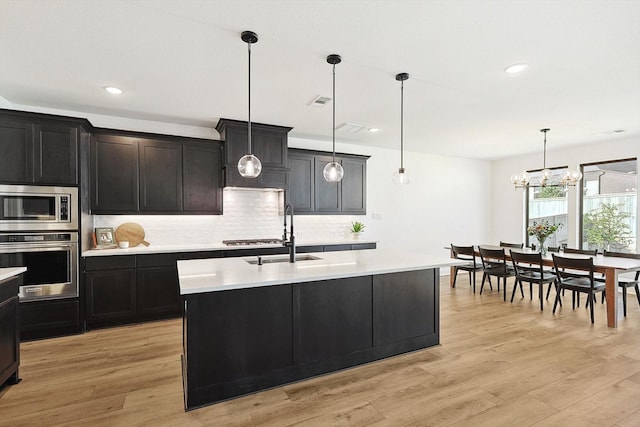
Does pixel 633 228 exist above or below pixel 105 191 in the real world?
below

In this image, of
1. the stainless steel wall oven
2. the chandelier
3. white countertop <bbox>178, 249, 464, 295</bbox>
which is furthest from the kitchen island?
the chandelier

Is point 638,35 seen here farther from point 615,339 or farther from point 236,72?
point 236,72

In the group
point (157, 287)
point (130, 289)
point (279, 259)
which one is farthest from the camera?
point (157, 287)

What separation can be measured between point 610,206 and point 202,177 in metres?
7.03

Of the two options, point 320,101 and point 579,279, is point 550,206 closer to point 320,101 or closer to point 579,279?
point 579,279

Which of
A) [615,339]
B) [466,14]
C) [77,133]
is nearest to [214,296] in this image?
[466,14]

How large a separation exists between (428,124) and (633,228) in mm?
4141

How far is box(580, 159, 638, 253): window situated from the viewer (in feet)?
18.1

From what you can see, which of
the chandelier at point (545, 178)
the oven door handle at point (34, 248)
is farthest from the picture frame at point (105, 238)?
the chandelier at point (545, 178)

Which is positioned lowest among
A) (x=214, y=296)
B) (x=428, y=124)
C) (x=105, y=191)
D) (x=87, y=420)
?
(x=87, y=420)

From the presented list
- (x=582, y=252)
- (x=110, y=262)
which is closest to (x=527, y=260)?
(x=582, y=252)

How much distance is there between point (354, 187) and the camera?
19.1 ft

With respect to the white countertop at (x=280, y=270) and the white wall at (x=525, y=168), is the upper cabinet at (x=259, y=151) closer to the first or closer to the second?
the white countertop at (x=280, y=270)

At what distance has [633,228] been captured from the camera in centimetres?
549
